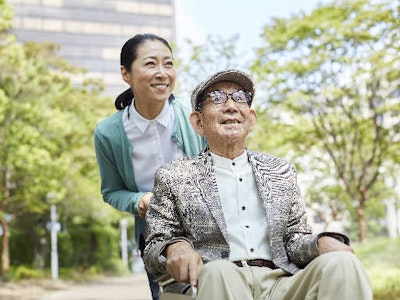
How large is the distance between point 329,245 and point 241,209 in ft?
1.26

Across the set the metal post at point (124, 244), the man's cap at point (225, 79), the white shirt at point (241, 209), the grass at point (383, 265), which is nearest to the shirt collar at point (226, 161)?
the white shirt at point (241, 209)

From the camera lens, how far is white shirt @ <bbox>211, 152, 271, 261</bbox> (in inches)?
90.6

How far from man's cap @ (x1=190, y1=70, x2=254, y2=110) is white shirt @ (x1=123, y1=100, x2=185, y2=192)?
23.8 inches

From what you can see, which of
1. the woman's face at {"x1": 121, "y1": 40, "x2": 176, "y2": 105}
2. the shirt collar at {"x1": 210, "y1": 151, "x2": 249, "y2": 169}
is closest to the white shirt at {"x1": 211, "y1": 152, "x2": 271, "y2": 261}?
the shirt collar at {"x1": 210, "y1": 151, "x2": 249, "y2": 169}

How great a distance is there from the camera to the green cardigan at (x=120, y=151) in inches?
118

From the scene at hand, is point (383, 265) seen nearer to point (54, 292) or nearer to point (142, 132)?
point (54, 292)

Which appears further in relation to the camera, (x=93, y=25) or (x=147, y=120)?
(x=93, y=25)

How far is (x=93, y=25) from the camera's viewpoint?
6197 cm

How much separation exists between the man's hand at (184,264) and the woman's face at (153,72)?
0.98 meters

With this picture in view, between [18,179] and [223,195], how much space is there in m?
18.2

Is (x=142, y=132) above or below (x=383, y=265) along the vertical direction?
above

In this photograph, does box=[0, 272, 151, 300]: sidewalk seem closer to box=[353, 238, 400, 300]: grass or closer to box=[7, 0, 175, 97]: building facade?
box=[353, 238, 400, 300]: grass

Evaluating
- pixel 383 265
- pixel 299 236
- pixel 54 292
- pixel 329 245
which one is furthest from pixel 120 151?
pixel 54 292

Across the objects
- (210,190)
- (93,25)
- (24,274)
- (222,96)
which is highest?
(93,25)
